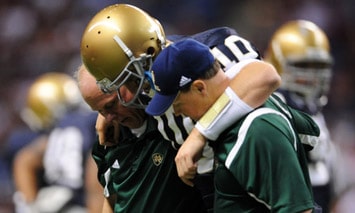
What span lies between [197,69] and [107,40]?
1.77ft

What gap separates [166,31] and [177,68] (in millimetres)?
6905

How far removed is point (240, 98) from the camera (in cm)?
330

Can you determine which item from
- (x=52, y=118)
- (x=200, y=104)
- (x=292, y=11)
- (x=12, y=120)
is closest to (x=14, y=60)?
(x=12, y=120)

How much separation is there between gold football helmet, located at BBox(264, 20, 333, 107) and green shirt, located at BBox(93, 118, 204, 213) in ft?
5.80

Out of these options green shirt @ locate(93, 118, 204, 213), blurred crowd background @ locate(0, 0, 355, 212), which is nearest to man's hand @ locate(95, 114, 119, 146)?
green shirt @ locate(93, 118, 204, 213)

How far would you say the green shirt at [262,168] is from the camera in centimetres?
310

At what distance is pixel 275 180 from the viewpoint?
3100 mm

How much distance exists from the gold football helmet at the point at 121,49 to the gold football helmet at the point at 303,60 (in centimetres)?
207

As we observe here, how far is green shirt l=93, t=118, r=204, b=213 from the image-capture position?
3.93 meters

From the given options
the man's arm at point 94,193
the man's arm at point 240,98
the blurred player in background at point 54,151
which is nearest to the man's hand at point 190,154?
the man's arm at point 240,98

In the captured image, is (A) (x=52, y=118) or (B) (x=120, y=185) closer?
(B) (x=120, y=185)

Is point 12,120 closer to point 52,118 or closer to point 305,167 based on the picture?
point 52,118

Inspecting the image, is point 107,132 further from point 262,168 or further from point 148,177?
point 262,168

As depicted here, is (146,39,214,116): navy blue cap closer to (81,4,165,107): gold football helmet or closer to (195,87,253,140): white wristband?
(195,87,253,140): white wristband
